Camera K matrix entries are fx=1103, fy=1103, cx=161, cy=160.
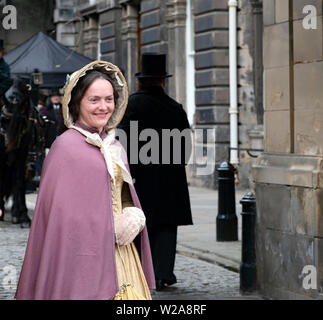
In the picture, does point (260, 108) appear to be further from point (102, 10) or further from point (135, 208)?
point (135, 208)

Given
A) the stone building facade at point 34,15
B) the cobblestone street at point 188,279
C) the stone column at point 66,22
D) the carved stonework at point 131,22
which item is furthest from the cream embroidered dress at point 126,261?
the stone building facade at point 34,15

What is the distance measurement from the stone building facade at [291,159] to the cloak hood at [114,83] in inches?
97.8

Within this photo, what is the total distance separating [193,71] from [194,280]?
13.3 metres

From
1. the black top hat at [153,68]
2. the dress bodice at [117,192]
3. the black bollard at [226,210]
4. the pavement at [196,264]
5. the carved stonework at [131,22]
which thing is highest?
the carved stonework at [131,22]

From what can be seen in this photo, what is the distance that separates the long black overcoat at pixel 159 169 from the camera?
346 inches

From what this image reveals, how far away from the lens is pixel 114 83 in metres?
5.12

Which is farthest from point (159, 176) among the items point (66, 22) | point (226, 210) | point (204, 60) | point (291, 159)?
point (66, 22)

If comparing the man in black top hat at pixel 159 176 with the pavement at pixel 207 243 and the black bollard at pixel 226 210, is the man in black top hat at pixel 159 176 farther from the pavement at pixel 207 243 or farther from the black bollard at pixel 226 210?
the black bollard at pixel 226 210

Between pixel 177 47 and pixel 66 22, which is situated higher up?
pixel 66 22

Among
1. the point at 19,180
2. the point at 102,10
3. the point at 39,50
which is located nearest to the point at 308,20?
the point at 19,180

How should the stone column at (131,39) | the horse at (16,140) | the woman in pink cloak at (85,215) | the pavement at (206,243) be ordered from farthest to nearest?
1. the stone column at (131,39)
2. the horse at (16,140)
3. the pavement at (206,243)
4. the woman in pink cloak at (85,215)

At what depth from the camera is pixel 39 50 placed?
70.3ft

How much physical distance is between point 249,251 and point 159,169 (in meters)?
1.08

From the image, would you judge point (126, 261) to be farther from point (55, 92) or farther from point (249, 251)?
point (55, 92)
